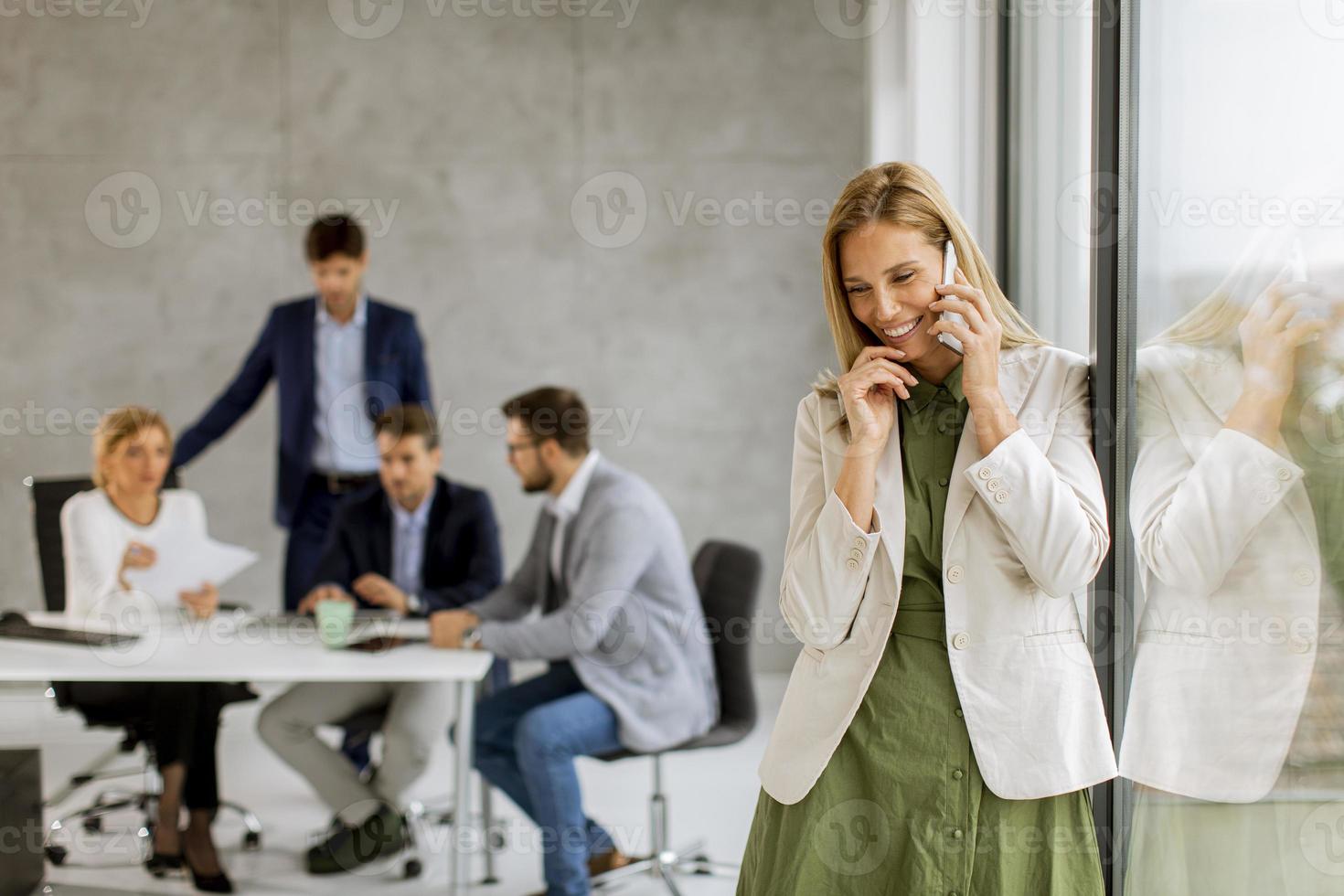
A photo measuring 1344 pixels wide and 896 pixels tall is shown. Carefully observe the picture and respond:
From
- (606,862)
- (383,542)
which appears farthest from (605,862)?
(383,542)

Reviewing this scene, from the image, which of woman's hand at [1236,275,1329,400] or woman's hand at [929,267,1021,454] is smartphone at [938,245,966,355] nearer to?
woman's hand at [929,267,1021,454]

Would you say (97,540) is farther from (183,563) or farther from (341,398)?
(341,398)

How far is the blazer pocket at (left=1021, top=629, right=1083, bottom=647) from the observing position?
1.33 metres

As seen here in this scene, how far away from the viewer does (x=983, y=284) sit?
139cm

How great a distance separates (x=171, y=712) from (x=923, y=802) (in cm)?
239

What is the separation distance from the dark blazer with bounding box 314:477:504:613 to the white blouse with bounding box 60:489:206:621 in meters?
0.45

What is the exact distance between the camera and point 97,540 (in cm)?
304

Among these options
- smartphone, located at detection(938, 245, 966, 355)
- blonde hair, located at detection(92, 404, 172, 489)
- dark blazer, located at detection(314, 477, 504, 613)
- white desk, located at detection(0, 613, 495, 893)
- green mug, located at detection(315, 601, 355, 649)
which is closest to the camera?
smartphone, located at detection(938, 245, 966, 355)

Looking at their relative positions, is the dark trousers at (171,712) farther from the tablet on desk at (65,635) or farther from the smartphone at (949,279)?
the smartphone at (949,279)

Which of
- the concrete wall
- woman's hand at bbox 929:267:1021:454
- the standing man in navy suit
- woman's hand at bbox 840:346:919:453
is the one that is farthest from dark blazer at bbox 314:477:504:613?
woman's hand at bbox 929:267:1021:454

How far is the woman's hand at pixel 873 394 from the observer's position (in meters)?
1.35

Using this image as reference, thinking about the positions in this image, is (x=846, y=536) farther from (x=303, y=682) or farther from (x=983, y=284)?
(x=303, y=682)

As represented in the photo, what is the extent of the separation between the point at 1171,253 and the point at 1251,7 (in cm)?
32

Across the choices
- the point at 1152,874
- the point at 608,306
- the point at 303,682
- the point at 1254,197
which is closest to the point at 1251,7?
the point at 1254,197
